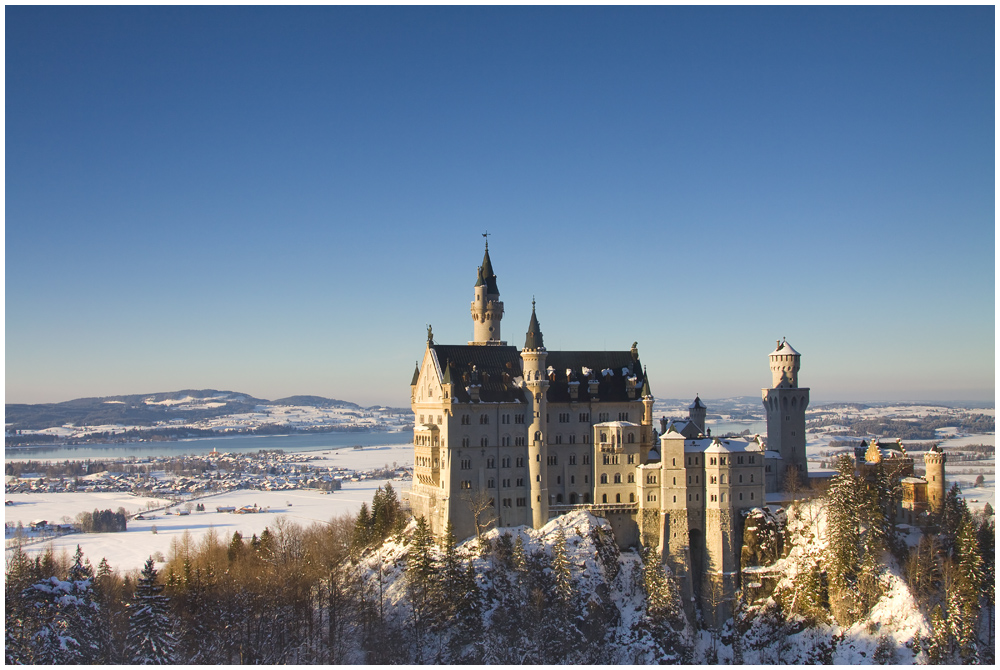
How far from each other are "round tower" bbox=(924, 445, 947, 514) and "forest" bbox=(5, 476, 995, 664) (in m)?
1.82

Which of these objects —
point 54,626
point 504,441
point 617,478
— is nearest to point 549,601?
point 617,478

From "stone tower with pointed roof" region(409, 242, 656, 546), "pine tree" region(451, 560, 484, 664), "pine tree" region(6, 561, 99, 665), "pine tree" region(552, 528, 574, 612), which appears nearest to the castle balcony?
"stone tower with pointed roof" region(409, 242, 656, 546)

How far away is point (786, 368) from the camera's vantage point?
10312 centimetres

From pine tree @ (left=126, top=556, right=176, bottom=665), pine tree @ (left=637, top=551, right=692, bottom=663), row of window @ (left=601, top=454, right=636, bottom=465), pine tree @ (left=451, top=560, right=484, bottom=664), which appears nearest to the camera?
pine tree @ (left=126, top=556, right=176, bottom=665)

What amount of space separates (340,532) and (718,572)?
47465 mm

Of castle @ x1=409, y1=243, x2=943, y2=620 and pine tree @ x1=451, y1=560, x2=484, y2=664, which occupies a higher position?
castle @ x1=409, y1=243, x2=943, y2=620

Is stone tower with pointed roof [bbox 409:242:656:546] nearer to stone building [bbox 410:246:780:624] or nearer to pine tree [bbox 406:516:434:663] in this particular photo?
stone building [bbox 410:246:780:624]

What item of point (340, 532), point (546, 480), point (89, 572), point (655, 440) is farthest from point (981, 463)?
point (89, 572)

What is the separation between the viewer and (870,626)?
80.2 m

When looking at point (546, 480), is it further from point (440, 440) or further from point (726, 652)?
point (726, 652)

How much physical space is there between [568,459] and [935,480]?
38053 millimetres

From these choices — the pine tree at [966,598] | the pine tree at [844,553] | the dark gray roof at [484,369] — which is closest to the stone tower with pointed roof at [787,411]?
the pine tree at [844,553]

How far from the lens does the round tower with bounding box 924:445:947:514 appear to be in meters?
90.6

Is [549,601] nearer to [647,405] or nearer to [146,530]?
[647,405]
